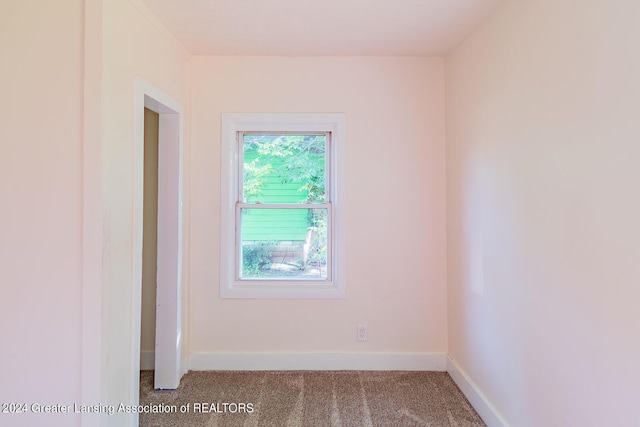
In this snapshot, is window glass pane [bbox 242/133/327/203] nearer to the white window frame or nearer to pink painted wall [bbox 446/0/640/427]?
the white window frame

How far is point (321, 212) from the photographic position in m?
2.76

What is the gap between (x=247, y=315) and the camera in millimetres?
2637

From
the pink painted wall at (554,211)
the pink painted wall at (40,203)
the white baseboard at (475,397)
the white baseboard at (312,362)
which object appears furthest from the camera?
the white baseboard at (312,362)

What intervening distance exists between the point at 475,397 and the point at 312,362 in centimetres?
123

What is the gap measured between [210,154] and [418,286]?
2106 millimetres

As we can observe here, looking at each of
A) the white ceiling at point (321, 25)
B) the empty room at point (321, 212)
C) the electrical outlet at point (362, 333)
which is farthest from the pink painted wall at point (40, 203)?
the electrical outlet at point (362, 333)

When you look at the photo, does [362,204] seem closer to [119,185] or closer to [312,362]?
[312,362]

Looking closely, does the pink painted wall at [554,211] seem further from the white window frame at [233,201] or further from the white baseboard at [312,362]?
the white window frame at [233,201]

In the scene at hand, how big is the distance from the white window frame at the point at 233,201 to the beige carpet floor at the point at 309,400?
0.65 meters

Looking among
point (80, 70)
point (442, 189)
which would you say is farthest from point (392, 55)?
point (80, 70)

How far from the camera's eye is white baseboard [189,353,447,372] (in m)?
2.60

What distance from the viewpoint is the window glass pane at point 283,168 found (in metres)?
2.74

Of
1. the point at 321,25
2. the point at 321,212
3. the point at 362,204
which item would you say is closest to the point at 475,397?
the point at 362,204

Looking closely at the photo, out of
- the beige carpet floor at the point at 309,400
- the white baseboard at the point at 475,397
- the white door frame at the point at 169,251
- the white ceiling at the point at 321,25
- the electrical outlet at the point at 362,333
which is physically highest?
the white ceiling at the point at 321,25
